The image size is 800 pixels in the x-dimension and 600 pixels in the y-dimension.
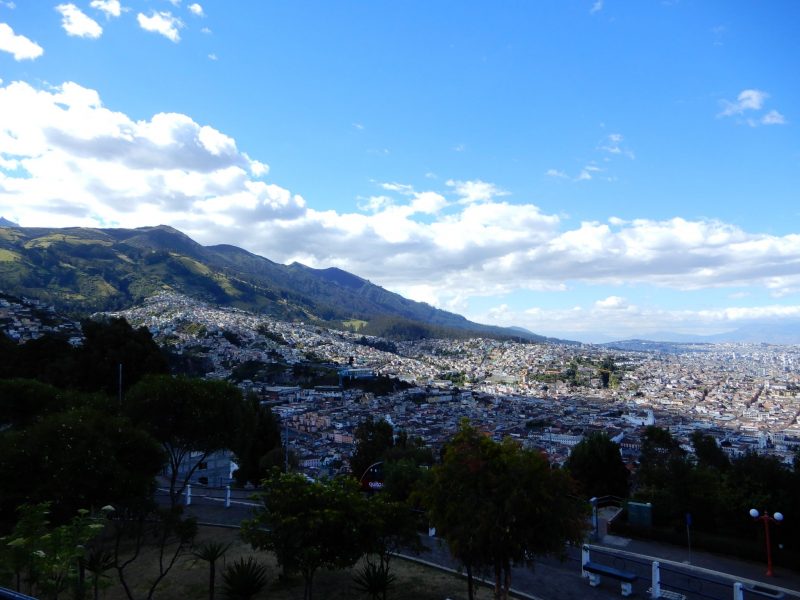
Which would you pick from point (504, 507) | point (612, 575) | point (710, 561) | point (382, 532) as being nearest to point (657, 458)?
point (710, 561)

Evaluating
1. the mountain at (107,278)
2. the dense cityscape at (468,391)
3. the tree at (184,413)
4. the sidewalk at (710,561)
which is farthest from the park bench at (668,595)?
the mountain at (107,278)

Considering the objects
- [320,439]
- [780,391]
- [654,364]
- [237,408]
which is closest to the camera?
[237,408]

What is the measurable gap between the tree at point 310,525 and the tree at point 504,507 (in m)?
1.28

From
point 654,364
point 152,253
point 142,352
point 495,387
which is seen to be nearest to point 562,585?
point 142,352

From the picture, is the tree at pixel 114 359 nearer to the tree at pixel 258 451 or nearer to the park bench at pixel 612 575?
the tree at pixel 258 451

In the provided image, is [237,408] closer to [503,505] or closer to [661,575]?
[503,505]

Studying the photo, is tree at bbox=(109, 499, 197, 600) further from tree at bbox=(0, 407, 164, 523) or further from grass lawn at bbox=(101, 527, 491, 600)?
tree at bbox=(0, 407, 164, 523)

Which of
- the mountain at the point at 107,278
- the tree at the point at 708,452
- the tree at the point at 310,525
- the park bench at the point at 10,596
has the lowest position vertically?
the tree at the point at 708,452

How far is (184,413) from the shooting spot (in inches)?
484

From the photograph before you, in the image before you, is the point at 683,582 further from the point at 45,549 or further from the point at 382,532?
the point at 45,549

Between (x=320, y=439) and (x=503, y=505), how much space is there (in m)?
34.3

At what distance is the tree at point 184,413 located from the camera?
39.8 feet

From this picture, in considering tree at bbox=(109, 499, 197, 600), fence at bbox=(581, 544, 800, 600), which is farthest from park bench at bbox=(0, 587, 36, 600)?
fence at bbox=(581, 544, 800, 600)

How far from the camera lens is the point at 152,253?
195 meters
